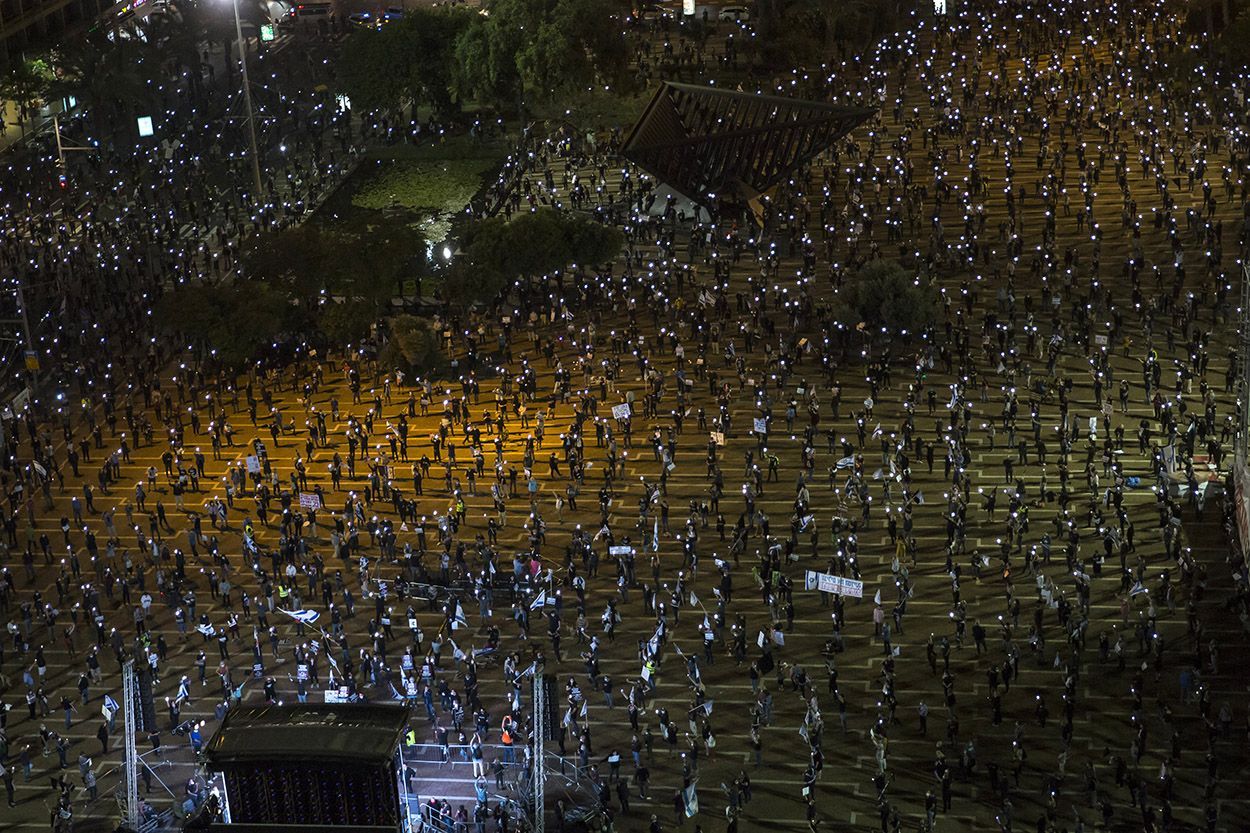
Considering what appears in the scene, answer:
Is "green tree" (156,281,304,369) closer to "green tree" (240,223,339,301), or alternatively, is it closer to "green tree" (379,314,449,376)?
"green tree" (240,223,339,301)

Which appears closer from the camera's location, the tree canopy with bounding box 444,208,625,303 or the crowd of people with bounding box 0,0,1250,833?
the crowd of people with bounding box 0,0,1250,833

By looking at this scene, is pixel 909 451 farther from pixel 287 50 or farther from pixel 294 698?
pixel 287 50

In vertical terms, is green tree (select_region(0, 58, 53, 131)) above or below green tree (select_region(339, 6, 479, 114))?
below

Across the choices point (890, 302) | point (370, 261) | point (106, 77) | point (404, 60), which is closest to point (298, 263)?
point (370, 261)

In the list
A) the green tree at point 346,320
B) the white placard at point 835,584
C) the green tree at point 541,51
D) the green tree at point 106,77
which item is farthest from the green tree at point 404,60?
the white placard at point 835,584

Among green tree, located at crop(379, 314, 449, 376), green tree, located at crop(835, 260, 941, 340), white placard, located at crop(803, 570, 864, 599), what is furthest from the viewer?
green tree, located at crop(835, 260, 941, 340)

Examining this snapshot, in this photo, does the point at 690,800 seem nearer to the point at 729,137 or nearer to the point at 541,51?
the point at 729,137

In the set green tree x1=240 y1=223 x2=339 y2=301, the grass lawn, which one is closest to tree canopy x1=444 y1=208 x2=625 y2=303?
green tree x1=240 y1=223 x2=339 y2=301

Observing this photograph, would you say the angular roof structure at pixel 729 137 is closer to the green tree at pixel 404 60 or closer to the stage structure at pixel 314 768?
the green tree at pixel 404 60
